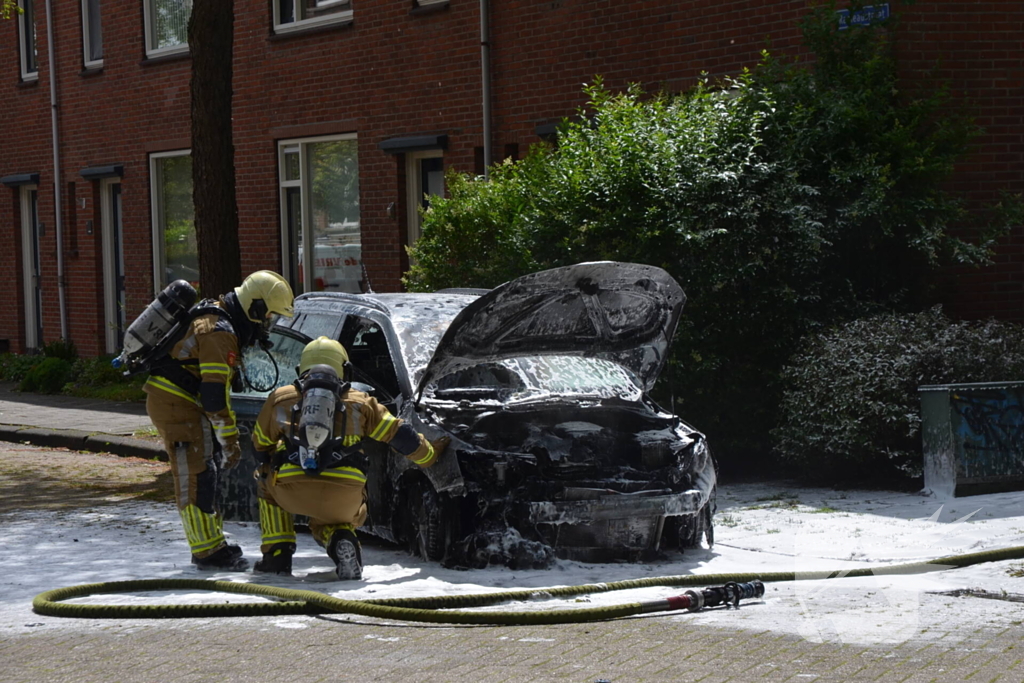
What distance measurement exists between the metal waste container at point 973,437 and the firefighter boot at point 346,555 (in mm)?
4110

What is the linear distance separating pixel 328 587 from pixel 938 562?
3109 mm

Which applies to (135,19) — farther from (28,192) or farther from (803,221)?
(803,221)

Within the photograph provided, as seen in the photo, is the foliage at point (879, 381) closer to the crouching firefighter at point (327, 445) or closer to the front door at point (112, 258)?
the crouching firefighter at point (327, 445)

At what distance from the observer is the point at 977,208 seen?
40.1 ft

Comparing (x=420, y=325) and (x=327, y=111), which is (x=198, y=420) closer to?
(x=420, y=325)

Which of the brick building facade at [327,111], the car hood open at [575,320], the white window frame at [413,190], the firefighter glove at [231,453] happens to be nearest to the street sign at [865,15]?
the brick building facade at [327,111]

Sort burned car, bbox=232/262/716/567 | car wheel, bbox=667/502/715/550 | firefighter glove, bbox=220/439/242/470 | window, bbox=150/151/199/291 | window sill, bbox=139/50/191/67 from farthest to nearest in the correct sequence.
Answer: window, bbox=150/151/199/291, window sill, bbox=139/50/191/67, car wheel, bbox=667/502/715/550, firefighter glove, bbox=220/439/242/470, burned car, bbox=232/262/716/567

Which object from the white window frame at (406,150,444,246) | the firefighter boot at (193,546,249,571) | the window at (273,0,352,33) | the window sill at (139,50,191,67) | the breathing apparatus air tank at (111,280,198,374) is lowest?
the firefighter boot at (193,546,249,571)

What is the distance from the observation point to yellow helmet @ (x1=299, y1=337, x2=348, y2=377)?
7531 mm

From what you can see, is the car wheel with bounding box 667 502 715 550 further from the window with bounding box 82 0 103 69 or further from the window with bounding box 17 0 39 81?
the window with bounding box 17 0 39 81

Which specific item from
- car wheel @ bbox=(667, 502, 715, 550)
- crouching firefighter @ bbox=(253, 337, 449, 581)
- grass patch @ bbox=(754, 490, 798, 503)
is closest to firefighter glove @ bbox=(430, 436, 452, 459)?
crouching firefighter @ bbox=(253, 337, 449, 581)

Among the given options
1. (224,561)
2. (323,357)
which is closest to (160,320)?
(323,357)

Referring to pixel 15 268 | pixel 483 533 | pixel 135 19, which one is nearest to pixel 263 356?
pixel 483 533

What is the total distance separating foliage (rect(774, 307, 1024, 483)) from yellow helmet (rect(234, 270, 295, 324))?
13.4 feet
